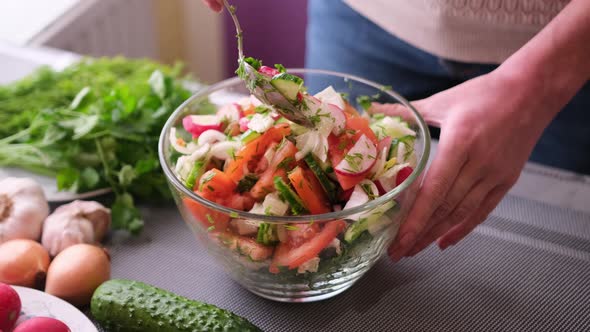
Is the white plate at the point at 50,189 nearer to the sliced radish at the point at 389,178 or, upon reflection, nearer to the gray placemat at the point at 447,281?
the gray placemat at the point at 447,281

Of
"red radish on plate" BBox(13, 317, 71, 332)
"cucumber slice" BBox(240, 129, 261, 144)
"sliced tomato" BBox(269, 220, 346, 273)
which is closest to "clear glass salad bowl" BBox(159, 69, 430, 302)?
"sliced tomato" BBox(269, 220, 346, 273)

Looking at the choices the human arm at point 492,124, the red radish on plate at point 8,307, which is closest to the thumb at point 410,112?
the human arm at point 492,124

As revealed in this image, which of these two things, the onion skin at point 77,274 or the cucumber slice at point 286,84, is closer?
the cucumber slice at point 286,84

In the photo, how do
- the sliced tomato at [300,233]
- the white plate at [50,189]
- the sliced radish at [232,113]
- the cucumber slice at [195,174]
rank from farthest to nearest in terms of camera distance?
the white plate at [50,189], the sliced radish at [232,113], the cucumber slice at [195,174], the sliced tomato at [300,233]

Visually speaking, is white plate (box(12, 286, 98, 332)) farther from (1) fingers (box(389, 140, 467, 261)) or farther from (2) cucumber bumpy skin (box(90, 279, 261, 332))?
(1) fingers (box(389, 140, 467, 261))

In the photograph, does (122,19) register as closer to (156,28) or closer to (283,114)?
(156,28)

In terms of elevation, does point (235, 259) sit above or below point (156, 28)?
above

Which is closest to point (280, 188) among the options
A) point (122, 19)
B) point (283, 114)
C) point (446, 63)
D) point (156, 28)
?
point (283, 114)

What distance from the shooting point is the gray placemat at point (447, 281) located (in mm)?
987

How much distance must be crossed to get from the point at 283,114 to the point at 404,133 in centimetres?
22

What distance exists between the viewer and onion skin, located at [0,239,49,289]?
0.99 m

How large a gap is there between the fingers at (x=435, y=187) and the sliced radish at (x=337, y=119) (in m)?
0.16

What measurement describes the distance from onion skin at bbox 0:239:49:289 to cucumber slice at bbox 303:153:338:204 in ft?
1.57

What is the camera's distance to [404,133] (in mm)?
1017
